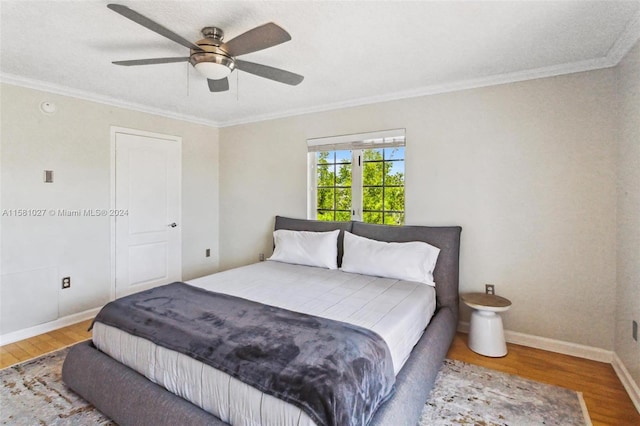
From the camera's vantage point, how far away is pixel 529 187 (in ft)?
8.94

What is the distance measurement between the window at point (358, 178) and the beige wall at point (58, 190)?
2173 millimetres

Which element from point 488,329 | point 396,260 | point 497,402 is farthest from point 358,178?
point 497,402

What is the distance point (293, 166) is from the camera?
4.08 m

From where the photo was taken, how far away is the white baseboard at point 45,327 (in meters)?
2.86

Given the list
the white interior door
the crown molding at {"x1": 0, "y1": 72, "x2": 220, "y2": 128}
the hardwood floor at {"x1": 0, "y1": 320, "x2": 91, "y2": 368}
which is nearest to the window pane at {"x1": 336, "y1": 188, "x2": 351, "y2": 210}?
the white interior door

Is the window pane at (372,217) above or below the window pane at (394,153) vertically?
below

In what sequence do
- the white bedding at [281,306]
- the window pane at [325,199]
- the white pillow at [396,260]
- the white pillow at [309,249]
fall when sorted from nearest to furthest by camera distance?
the white bedding at [281,306]
the white pillow at [396,260]
the white pillow at [309,249]
the window pane at [325,199]

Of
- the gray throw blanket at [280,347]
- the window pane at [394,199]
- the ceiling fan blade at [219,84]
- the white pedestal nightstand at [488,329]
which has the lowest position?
the white pedestal nightstand at [488,329]

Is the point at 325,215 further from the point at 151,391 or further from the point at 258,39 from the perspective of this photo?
the point at 151,391

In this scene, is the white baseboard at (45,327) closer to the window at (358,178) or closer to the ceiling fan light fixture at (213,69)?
the window at (358,178)

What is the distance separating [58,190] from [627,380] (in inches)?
199

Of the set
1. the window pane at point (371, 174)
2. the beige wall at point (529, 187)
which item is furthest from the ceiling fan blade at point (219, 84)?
the window pane at point (371, 174)

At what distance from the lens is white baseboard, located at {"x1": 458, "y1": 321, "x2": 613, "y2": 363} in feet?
8.18

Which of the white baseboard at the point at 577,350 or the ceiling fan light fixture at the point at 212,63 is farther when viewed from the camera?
the white baseboard at the point at 577,350
